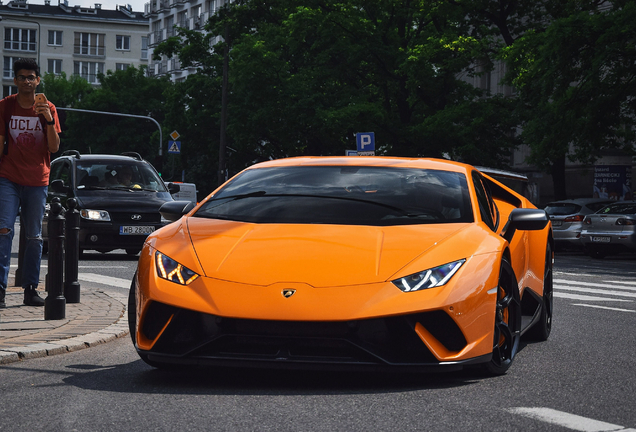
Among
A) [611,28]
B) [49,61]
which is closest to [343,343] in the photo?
[611,28]

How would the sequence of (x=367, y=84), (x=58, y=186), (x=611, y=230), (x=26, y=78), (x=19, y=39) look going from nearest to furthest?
(x=26, y=78) < (x=58, y=186) < (x=611, y=230) < (x=367, y=84) < (x=19, y=39)

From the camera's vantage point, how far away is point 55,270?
776 centimetres

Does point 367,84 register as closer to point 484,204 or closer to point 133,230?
point 133,230

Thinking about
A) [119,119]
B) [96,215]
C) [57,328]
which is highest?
[119,119]

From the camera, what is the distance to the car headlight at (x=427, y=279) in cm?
478

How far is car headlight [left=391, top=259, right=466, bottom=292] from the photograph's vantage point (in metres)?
4.78

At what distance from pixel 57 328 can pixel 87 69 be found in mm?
103945

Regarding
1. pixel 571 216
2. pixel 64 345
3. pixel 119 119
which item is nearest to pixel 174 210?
pixel 64 345

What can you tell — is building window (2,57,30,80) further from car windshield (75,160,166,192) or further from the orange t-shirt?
the orange t-shirt

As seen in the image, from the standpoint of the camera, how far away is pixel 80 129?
7162cm

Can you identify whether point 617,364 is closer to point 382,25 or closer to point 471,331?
point 471,331

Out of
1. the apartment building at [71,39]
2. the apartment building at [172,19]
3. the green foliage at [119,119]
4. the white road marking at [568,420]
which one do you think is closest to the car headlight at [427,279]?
the white road marking at [568,420]

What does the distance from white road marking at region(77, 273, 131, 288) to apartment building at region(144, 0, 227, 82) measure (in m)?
69.0

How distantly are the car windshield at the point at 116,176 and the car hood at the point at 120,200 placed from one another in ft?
0.78
